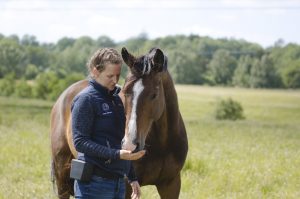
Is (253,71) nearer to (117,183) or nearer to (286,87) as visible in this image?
(286,87)

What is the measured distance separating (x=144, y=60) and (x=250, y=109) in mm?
41969

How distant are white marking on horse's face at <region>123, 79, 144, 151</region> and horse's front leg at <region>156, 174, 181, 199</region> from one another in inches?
54.4

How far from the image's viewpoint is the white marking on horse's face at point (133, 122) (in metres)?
3.39

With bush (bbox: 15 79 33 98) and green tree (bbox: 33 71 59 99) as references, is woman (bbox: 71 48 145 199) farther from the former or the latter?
bush (bbox: 15 79 33 98)

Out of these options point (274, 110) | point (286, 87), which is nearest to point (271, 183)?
point (274, 110)

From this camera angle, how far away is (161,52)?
3.91 m

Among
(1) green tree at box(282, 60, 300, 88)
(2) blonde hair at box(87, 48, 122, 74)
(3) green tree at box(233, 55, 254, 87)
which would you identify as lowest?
(1) green tree at box(282, 60, 300, 88)

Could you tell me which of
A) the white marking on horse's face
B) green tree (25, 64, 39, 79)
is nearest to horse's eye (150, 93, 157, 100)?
the white marking on horse's face

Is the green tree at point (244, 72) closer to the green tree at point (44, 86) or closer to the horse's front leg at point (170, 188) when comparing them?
the green tree at point (44, 86)

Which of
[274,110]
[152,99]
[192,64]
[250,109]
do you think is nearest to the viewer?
[152,99]

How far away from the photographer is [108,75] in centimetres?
325

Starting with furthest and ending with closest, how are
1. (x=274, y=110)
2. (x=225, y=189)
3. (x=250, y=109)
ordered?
(x=250, y=109) → (x=274, y=110) → (x=225, y=189)

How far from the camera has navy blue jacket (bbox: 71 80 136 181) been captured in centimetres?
321

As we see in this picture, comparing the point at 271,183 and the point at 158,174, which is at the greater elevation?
the point at 158,174
